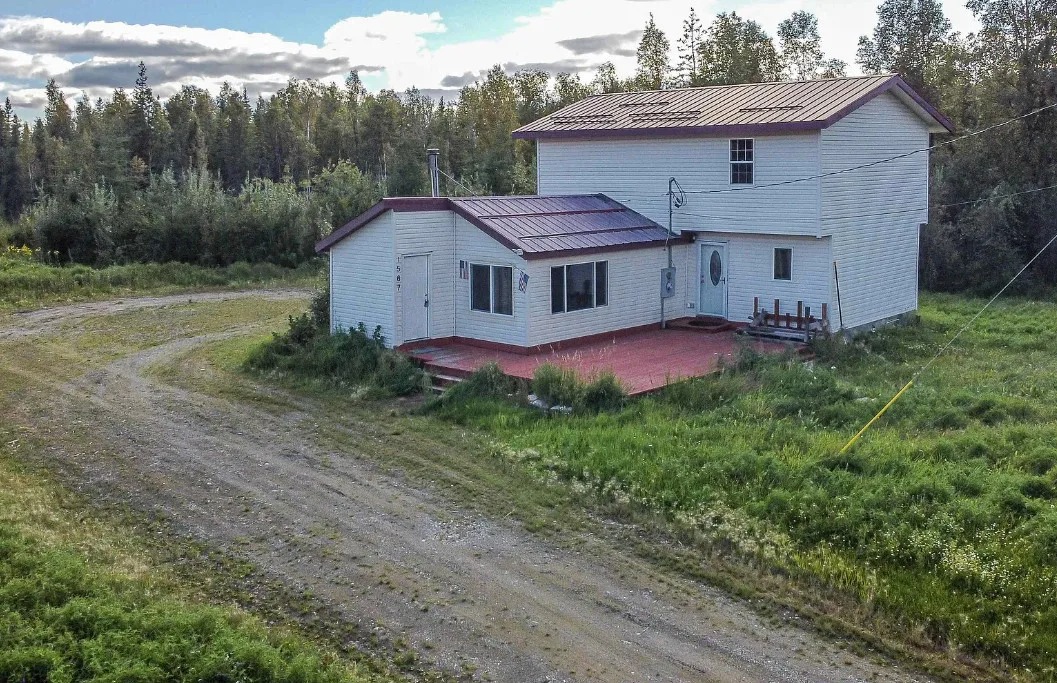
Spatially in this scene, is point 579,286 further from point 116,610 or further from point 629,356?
point 116,610

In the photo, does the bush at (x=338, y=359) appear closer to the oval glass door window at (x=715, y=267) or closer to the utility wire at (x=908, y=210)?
the oval glass door window at (x=715, y=267)

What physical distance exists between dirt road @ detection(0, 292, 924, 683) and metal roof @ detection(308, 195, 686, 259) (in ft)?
13.7

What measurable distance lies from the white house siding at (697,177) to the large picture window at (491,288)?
192 inches

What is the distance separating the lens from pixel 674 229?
22047mm

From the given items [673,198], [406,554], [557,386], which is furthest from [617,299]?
[406,554]

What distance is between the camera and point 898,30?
39.6 meters

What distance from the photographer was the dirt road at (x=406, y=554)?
327 inches

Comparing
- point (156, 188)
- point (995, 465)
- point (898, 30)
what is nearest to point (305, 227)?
point (156, 188)

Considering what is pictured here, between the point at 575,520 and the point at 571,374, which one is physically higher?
the point at 571,374

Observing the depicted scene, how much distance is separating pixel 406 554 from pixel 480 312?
930cm

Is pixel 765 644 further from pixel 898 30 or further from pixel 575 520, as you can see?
pixel 898 30

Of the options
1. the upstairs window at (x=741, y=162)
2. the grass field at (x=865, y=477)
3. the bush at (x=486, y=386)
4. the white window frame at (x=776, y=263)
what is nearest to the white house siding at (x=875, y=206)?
the white window frame at (x=776, y=263)

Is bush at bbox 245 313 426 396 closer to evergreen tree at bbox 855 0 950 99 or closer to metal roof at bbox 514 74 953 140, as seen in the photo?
metal roof at bbox 514 74 953 140

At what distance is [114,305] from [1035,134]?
1013 inches
